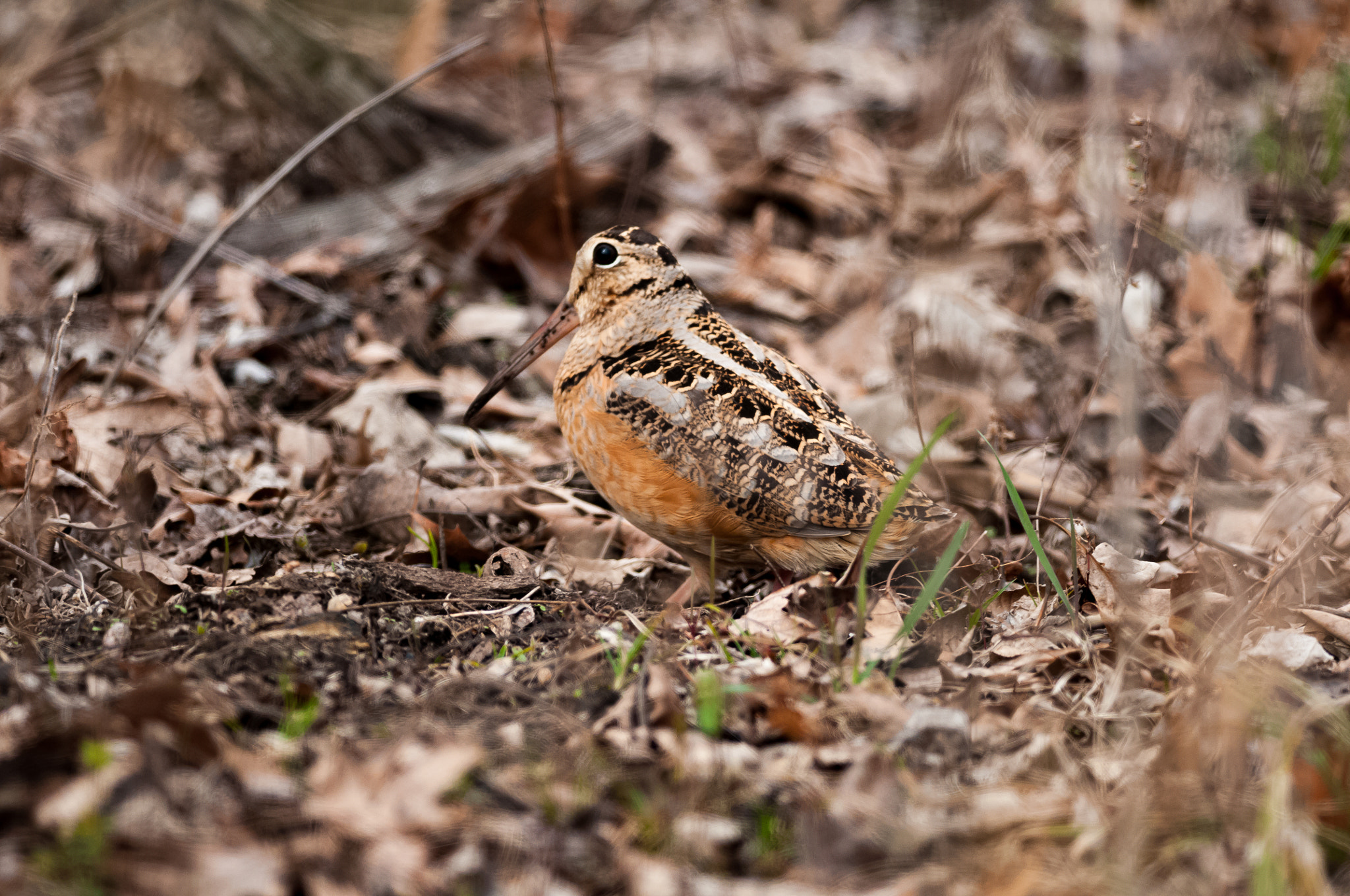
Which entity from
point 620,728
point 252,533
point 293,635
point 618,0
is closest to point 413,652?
point 293,635

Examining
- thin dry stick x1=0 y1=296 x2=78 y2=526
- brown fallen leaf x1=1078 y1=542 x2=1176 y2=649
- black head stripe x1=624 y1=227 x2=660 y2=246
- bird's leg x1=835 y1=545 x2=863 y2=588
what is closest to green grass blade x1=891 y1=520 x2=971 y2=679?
bird's leg x1=835 y1=545 x2=863 y2=588

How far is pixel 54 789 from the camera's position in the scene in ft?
6.93

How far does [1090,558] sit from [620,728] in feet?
Answer: 5.23

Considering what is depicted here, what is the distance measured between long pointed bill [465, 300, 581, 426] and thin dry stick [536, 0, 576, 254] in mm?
1202

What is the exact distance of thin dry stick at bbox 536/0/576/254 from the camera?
187 inches

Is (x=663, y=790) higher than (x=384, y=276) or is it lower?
lower

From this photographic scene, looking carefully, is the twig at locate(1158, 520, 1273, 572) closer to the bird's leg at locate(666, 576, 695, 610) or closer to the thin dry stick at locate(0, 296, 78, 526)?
the bird's leg at locate(666, 576, 695, 610)

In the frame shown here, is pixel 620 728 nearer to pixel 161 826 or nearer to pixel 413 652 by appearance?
pixel 413 652

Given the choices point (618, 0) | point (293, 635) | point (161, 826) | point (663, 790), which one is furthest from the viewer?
point (618, 0)

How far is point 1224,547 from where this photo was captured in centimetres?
351

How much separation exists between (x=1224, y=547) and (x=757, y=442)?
1.54 meters

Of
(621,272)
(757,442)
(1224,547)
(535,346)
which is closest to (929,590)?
(757,442)

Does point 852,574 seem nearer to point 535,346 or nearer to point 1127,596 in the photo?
point 1127,596

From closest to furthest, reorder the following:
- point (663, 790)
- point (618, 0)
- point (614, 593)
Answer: point (663, 790) → point (614, 593) → point (618, 0)
